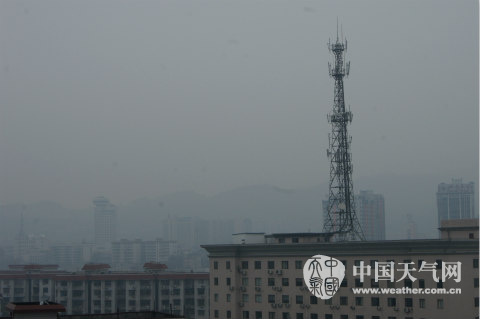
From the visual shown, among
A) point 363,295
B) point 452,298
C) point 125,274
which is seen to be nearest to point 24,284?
point 125,274

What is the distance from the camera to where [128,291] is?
950 inches

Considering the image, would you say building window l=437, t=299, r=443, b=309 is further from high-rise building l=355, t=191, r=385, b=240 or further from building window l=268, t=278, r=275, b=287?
high-rise building l=355, t=191, r=385, b=240

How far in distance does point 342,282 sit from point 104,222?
129 ft

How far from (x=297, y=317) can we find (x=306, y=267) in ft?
3.22

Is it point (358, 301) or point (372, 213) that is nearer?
point (358, 301)

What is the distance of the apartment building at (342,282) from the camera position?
38.8ft

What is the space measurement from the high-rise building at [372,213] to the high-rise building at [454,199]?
3.11 m

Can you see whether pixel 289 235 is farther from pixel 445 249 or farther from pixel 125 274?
pixel 125 274

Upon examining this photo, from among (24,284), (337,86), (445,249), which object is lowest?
(24,284)

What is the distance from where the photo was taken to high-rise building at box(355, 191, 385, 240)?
987 inches

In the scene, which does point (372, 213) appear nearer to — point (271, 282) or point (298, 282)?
point (271, 282)

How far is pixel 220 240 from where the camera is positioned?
39.8 m

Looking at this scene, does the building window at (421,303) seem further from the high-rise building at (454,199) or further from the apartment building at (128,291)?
the apartment building at (128,291)

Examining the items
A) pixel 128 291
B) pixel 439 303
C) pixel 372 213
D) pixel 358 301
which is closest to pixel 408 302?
pixel 439 303
